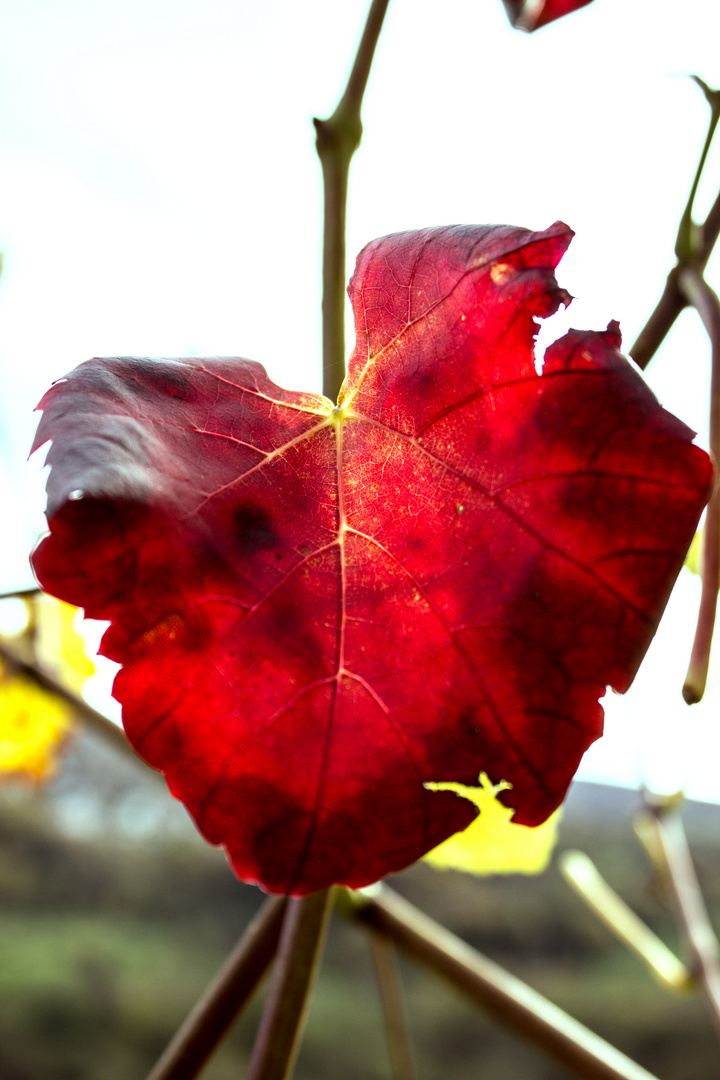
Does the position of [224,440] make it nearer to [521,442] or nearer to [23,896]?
[521,442]

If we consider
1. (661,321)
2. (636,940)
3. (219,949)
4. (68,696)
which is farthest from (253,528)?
(219,949)

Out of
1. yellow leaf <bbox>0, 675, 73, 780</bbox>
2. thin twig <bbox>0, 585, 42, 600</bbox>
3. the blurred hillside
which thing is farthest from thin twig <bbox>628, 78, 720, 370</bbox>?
the blurred hillside

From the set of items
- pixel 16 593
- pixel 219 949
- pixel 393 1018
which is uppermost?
pixel 16 593

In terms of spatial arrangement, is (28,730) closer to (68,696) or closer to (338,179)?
(68,696)

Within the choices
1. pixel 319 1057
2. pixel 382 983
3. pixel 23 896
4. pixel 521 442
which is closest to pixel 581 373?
pixel 521 442

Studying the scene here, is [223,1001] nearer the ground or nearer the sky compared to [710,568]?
nearer the ground

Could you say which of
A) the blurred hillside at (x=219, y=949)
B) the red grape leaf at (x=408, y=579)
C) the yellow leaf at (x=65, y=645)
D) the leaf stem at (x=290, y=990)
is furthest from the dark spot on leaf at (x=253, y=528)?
the blurred hillside at (x=219, y=949)

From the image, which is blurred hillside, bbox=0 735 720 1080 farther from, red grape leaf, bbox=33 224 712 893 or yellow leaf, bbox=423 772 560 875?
red grape leaf, bbox=33 224 712 893

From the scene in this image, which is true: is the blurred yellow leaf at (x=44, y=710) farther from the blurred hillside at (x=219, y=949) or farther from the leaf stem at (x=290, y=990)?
the blurred hillside at (x=219, y=949)
